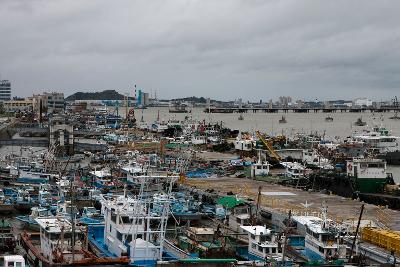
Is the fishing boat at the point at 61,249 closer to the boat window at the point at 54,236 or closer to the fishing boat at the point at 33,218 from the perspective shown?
the boat window at the point at 54,236

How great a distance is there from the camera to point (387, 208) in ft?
81.2

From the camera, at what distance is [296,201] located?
85.0 ft

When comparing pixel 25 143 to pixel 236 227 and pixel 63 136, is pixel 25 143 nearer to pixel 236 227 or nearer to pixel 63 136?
pixel 63 136

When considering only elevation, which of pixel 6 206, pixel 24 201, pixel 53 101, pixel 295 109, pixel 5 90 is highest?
pixel 5 90

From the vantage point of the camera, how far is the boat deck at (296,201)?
2195 cm

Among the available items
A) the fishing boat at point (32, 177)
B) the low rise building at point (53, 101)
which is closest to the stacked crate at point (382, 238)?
A: the fishing boat at point (32, 177)

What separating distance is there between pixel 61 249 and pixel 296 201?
13.5m

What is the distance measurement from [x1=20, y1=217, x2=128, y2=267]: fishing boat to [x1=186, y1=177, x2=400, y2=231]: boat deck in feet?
28.7

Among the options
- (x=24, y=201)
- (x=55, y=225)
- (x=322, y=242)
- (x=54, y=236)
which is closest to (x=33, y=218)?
(x=24, y=201)

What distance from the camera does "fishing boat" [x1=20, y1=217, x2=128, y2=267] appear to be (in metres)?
13.5

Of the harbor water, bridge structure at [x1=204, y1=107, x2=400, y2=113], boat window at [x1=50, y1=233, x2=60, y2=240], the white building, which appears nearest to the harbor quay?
boat window at [x1=50, y1=233, x2=60, y2=240]

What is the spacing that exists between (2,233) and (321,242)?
362 inches

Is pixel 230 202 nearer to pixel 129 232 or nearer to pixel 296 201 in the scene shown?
pixel 296 201

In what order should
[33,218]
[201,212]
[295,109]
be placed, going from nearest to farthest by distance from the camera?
1. [33,218]
2. [201,212]
3. [295,109]
